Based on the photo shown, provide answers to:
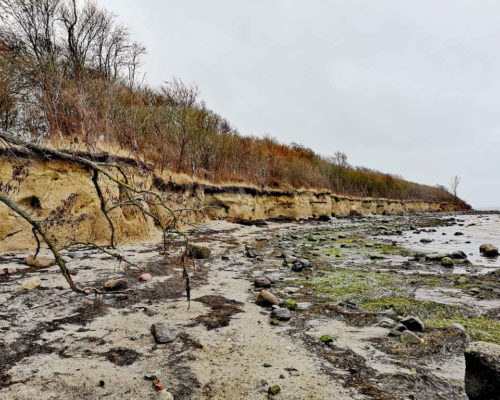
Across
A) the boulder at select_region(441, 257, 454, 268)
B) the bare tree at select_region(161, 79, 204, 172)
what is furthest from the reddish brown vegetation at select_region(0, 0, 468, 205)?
the boulder at select_region(441, 257, 454, 268)

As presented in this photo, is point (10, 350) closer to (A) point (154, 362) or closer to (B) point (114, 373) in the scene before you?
(B) point (114, 373)

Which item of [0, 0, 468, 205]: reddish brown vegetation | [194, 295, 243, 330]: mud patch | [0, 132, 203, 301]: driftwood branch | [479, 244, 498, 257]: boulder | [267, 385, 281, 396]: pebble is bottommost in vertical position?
[194, 295, 243, 330]: mud patch

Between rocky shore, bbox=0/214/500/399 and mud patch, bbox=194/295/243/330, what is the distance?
12mm

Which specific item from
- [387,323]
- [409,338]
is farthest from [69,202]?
[409,338]

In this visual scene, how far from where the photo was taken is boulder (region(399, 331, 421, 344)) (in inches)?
92.1

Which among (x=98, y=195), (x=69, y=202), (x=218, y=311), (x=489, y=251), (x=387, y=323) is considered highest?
(x=98, y=195)

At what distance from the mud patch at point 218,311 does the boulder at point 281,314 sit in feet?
1.28

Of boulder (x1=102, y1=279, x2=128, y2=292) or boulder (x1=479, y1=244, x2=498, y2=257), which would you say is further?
boulder (x1=479, y1=244, x2=498, y2=257)

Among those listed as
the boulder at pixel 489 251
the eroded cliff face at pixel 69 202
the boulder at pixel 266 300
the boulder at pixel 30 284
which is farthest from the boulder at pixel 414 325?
the boulder at pixel 489 251

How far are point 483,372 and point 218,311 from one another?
7.36 ft

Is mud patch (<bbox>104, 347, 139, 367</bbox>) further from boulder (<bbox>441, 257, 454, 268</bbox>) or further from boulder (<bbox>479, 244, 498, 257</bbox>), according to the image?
boulder (<bbox>479, 244, 498, 257</bbox>)

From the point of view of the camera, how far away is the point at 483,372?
1.51 metres

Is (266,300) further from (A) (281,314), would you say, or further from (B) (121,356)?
(B) (121,356)

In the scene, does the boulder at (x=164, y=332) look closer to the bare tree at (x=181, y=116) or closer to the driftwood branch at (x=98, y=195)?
the driftwood branch at (x=98, y=195)
